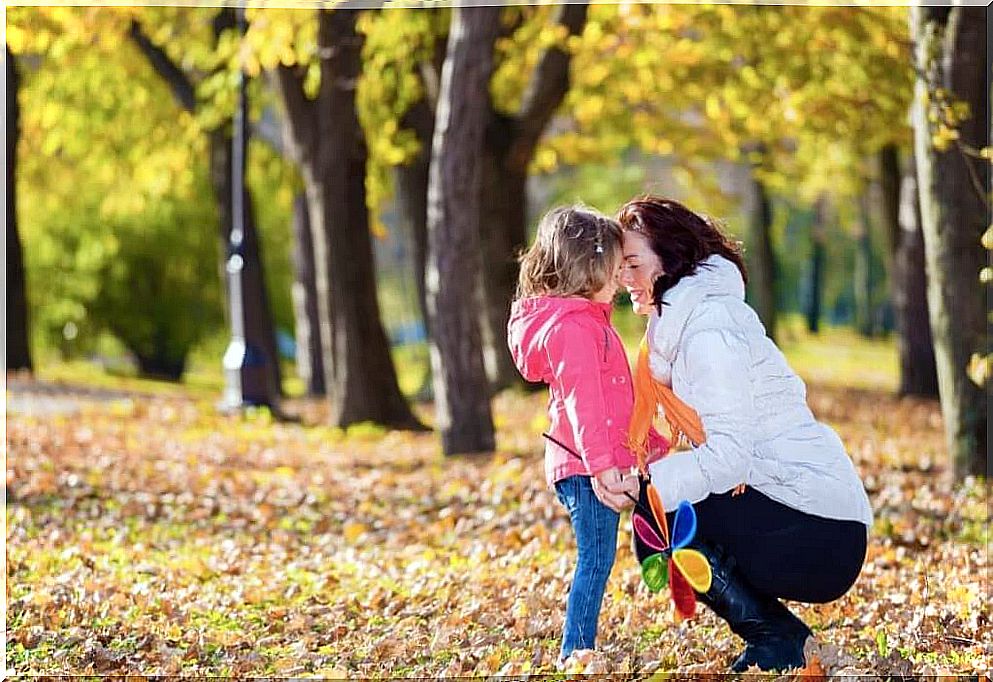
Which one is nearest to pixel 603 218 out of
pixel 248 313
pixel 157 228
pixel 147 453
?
pixel 147 453

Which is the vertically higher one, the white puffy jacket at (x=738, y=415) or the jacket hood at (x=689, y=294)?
the jacket hood at (x=689, y=294)

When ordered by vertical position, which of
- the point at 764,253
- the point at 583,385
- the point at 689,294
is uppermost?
the point at 689,294

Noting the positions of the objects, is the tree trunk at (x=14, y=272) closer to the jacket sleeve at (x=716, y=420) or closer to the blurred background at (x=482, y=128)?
the blurred background at (x=482, y=128)

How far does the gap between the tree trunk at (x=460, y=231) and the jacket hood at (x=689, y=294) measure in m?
6.69

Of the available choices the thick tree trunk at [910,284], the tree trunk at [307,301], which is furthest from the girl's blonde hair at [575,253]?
the tree trunk at [307,301]

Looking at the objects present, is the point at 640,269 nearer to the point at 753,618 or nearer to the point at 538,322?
the point at 538,322

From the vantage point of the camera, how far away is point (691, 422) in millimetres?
4887

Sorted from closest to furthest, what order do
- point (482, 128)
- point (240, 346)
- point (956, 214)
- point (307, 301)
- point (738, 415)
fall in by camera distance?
point (738, 415) < point (956, 214) < point (482, 128) < point (240, 346) < point (307, 301)

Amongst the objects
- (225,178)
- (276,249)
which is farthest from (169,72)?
(276,249)

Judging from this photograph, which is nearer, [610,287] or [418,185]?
[610,287]

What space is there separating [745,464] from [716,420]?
0.17 metres

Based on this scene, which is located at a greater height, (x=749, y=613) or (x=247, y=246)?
(x=247, y=246)

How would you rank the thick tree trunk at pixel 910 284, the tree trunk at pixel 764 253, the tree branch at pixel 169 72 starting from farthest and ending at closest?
the tree trunk at pixel 764 253 < the tree branch at pixel 169 72 < the thick tree trunk at pixel 910 284

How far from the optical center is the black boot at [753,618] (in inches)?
191
